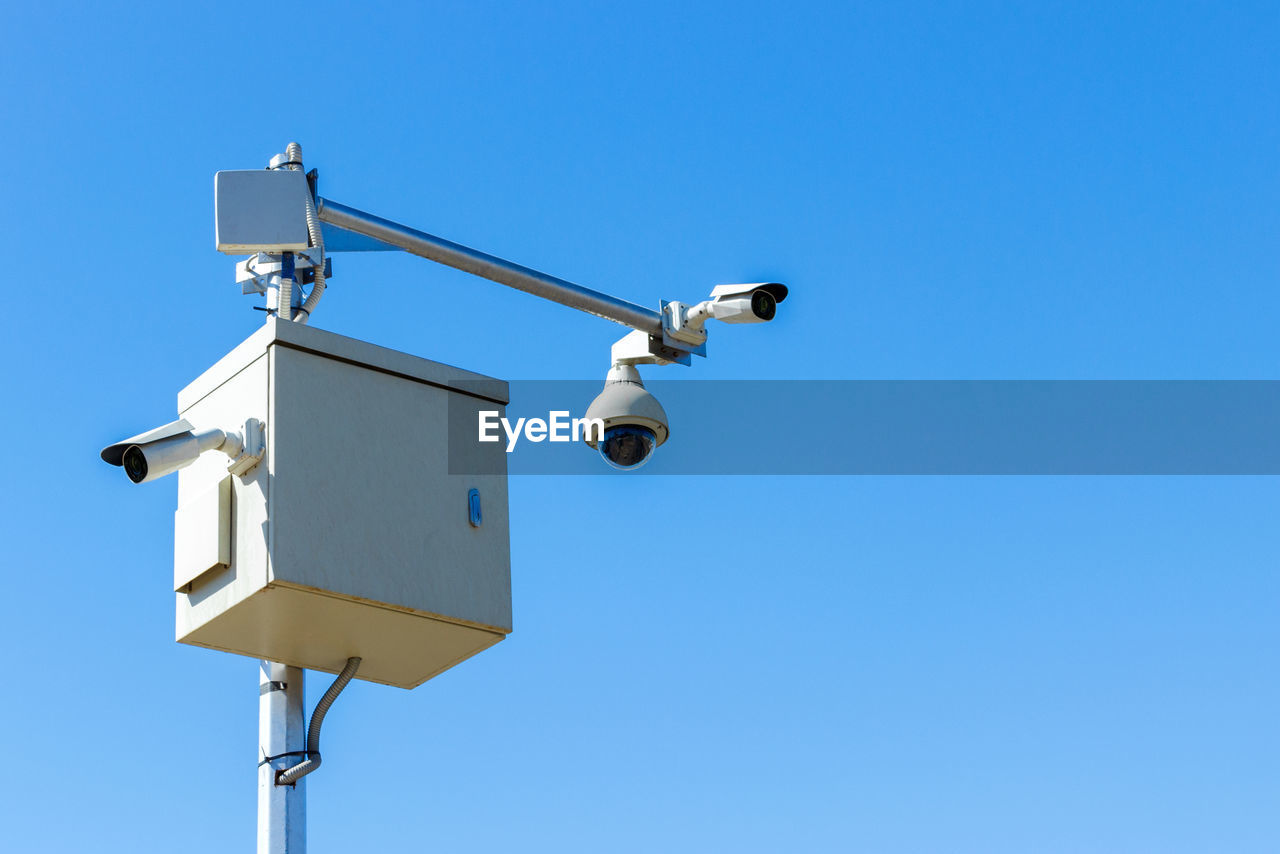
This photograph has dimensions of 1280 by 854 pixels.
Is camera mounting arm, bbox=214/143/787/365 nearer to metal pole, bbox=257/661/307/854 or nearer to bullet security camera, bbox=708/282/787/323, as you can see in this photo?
bullet security camera, bbox=708/282/787/323

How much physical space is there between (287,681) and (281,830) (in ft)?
2.06

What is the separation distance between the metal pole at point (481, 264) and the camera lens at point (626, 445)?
439mm

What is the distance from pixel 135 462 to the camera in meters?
6.82

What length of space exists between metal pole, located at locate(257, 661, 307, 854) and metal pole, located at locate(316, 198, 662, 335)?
1672 mm

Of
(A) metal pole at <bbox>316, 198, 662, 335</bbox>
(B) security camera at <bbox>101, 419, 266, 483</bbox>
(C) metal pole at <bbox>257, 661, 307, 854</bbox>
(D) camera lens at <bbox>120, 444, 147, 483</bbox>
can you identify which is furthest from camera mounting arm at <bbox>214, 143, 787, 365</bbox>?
(C) metal pole at <bbox>257, 661, 307, 854</bbox>

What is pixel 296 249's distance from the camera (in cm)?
727

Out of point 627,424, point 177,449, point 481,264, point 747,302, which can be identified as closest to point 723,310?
point 747,302

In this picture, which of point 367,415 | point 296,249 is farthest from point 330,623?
point 296,249

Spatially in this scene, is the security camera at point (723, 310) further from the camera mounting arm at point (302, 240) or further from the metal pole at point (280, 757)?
the metal pole at point (280, 757)

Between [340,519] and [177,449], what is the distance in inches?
25.3

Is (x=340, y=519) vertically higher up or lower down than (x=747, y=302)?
lower down

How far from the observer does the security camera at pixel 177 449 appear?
6809mm

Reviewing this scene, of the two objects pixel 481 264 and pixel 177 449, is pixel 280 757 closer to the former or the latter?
pixel 177 449

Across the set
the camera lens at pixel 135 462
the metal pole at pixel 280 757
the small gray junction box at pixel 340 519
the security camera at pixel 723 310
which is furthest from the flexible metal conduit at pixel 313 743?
the security camera at pixel 723 310
